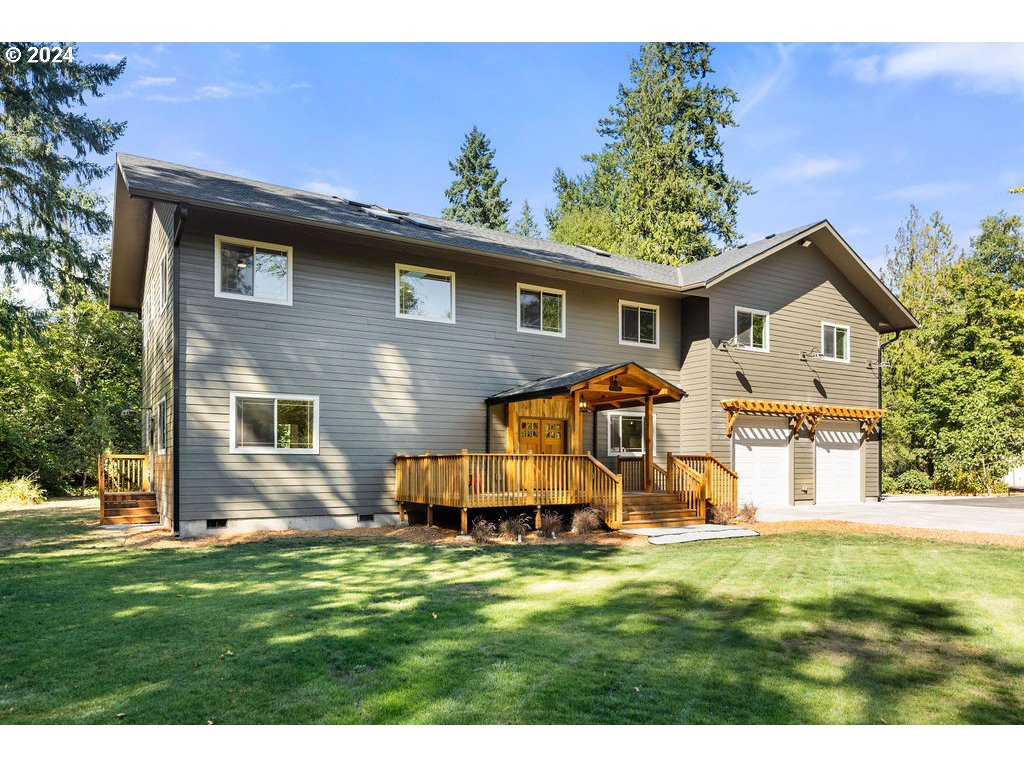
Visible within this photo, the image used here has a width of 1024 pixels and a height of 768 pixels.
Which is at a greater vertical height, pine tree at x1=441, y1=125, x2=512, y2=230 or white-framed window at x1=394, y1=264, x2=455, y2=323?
pine tree at x1=441, y1=125, x2=512, y2=230

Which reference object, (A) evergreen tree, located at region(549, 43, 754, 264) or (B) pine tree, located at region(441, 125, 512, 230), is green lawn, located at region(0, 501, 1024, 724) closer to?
(A) evergreen tree, located at region(549, 43, 754, 264)

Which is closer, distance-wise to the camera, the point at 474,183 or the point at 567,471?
the point at 567,471

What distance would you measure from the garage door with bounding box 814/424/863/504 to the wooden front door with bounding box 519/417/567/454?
25.8ft

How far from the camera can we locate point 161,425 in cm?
1355

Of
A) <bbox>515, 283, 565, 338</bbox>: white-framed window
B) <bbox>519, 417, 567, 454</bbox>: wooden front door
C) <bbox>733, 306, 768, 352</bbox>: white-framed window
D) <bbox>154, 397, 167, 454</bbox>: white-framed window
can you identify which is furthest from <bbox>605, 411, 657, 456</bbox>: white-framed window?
<bbox>154, 397, 167, 454</bbox>: white-framed window

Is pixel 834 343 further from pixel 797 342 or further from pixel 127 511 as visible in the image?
pixel 127 511

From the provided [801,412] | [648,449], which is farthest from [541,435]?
[801,412]

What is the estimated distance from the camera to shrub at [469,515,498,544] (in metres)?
10.6

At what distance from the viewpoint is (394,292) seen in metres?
13.2

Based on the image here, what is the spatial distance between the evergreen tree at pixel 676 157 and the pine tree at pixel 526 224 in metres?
8.07

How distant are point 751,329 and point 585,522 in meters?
8.31

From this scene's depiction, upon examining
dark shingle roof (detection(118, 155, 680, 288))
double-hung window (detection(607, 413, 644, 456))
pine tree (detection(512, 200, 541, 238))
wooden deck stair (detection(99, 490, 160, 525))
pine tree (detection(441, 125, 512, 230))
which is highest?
pine tree (detection(441, 125, 512, 230))

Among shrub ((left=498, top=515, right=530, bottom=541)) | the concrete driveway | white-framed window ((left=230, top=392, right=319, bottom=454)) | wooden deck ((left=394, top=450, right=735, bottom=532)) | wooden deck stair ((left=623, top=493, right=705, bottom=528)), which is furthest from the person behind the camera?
the concrete driveway
